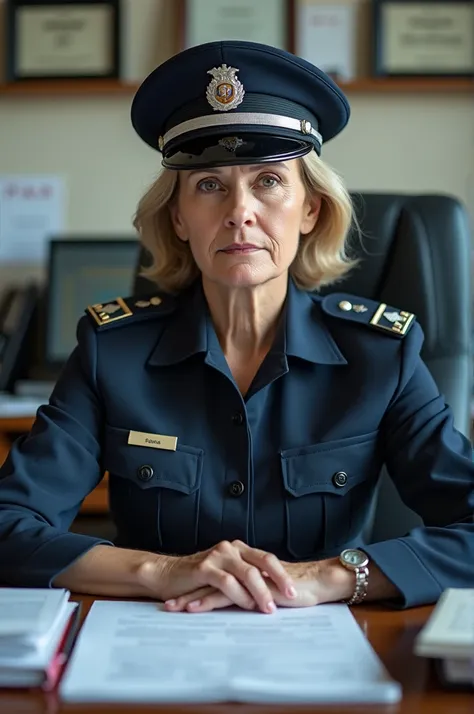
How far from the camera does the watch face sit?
3.24 ft

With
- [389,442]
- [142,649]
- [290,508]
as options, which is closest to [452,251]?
[389,442]

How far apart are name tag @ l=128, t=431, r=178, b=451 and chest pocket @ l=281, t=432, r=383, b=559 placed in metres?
0.16

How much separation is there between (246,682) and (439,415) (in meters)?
0.63

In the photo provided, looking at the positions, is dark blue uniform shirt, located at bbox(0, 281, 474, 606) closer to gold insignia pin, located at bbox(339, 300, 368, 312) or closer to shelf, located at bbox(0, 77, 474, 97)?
gold insignia pin, located at bbox(339, 300, 368, 312)

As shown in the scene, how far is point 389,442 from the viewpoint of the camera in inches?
49.1

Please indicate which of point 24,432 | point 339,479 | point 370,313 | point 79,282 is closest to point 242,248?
point 370,313

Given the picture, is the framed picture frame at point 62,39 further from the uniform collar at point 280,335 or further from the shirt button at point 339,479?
the shirt button at point 339,479

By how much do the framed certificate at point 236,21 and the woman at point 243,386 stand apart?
3.47 ft

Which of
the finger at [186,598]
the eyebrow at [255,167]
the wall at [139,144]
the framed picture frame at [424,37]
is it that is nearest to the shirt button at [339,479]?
the finger at [186,598]

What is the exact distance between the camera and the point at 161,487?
1224 mm

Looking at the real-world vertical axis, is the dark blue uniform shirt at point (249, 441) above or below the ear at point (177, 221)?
below

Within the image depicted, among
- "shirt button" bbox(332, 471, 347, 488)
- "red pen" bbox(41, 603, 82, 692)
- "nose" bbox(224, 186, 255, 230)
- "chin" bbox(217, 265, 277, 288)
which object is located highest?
"nose" bbox(224, 186, 255, 230)

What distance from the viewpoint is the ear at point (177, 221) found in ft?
4.51

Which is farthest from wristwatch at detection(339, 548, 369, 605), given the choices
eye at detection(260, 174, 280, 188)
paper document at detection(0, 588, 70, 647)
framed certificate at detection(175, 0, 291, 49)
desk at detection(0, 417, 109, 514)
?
framed certificate at detection(175, 0, 291, 49)
